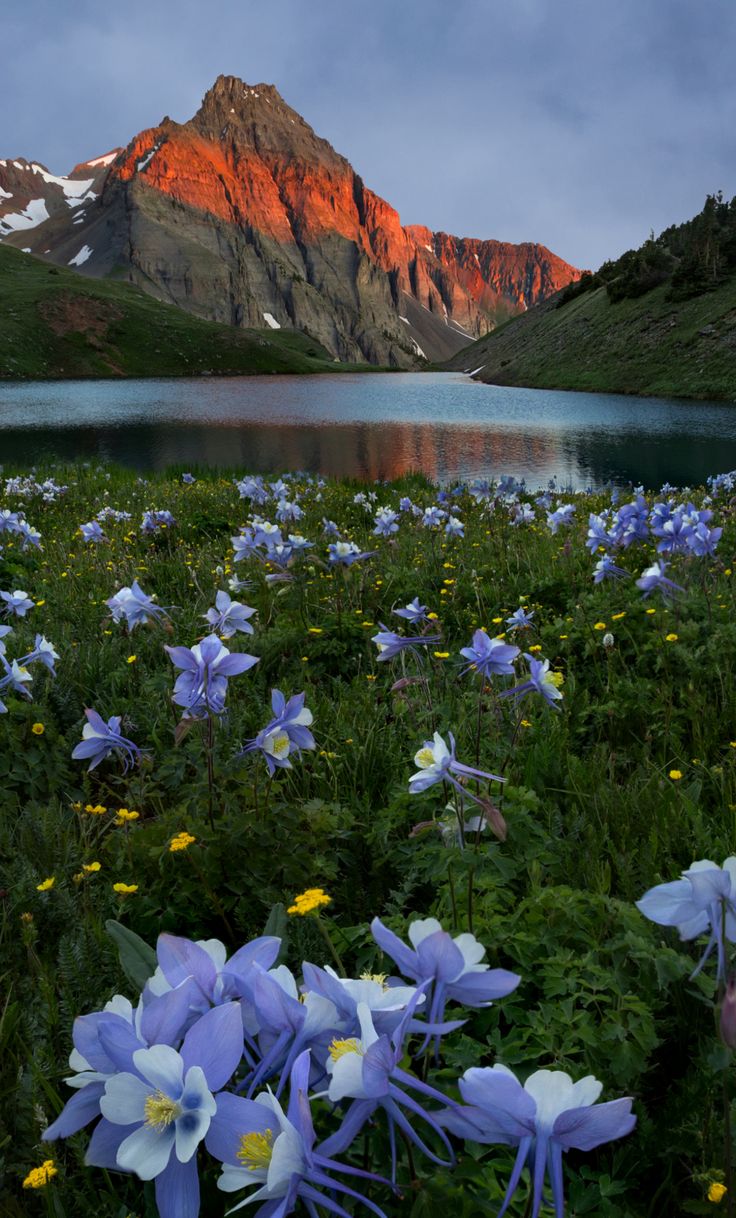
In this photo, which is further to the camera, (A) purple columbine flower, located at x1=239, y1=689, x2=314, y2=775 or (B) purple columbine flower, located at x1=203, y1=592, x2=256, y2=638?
(B) purple columbine flower, located at x1=203, y1=592, x2=256, y2=638

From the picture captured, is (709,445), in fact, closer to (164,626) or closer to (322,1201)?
(164,626)

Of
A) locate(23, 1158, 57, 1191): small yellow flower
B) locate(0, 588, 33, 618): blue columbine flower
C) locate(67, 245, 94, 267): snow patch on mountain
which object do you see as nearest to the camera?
locate(23, 1158, 57, 1191): small yellow flower

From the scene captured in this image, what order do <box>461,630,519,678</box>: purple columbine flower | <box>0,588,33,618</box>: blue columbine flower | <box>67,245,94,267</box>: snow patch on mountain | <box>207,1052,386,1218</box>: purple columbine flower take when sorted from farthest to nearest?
<box>67,245,94,267</box>: snow patch on mountain, <box>0,588,33,618</box>: blue columbine flower, <box>461,630,519,678</box>: purple columbine flower, <box>207,1052,386,1218</box>: purple columbine flower

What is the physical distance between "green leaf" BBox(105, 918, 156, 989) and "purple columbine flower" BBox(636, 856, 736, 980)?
3.45ft

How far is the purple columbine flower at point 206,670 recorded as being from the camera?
2002mm

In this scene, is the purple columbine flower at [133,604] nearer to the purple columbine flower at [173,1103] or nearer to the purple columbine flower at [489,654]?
the purple columbine flower at [489,654]

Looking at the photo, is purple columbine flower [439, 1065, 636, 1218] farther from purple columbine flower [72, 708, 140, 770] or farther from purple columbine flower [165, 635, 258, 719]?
purple columbine flower [72, 708, 140, 770]

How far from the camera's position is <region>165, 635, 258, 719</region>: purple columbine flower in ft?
6.57

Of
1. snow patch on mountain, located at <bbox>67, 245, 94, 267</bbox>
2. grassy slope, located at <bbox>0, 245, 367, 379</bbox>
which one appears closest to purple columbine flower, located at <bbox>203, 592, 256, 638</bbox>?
grassy slope, located at <bbox>0, 245, 367, 379</bbox>

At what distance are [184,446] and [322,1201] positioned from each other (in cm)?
2552

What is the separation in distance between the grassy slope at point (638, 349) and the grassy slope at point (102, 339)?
3786cm

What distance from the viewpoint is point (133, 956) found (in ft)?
4.89

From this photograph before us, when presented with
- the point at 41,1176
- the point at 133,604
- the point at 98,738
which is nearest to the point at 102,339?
the point at 133,604

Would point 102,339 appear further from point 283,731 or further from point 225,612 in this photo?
point 283,731
